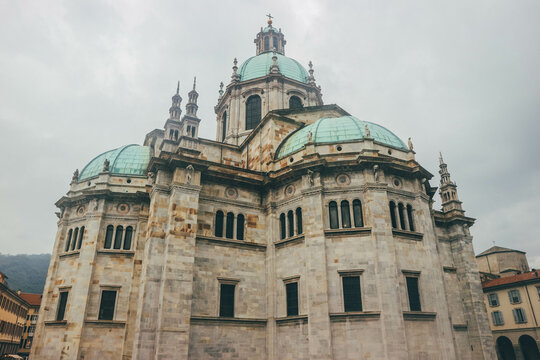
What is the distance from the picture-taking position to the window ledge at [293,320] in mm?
22594

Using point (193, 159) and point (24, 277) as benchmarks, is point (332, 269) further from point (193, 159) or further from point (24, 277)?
point (24, 277)

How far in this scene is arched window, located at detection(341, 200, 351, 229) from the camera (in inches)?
958

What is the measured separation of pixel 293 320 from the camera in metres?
23.1

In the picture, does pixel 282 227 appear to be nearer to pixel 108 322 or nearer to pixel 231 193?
pixel 231 193

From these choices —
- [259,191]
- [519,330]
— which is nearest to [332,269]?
[259,191]

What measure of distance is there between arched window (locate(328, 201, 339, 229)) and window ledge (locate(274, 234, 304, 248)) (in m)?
2.12

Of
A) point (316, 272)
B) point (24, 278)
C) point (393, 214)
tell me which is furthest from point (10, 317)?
point (24, 278)

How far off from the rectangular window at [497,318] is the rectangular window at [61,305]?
4867 centimetres

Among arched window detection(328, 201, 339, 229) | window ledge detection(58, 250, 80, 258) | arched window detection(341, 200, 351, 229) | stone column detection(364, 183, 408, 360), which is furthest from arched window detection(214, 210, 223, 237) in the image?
window ledge detection(58, 250, 80, 258)

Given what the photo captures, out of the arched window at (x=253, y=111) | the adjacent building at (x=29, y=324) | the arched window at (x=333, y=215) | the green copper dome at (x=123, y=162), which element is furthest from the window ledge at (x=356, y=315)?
the adjacent building at (x=29, y=324)

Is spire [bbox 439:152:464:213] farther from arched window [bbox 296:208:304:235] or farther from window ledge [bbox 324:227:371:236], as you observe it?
arched window [bbox 296:208:304:235]

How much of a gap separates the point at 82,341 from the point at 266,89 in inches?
1097

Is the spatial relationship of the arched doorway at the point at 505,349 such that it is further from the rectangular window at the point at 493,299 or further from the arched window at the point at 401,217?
the arched window at the point at 401,217

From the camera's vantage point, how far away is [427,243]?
24.6m
